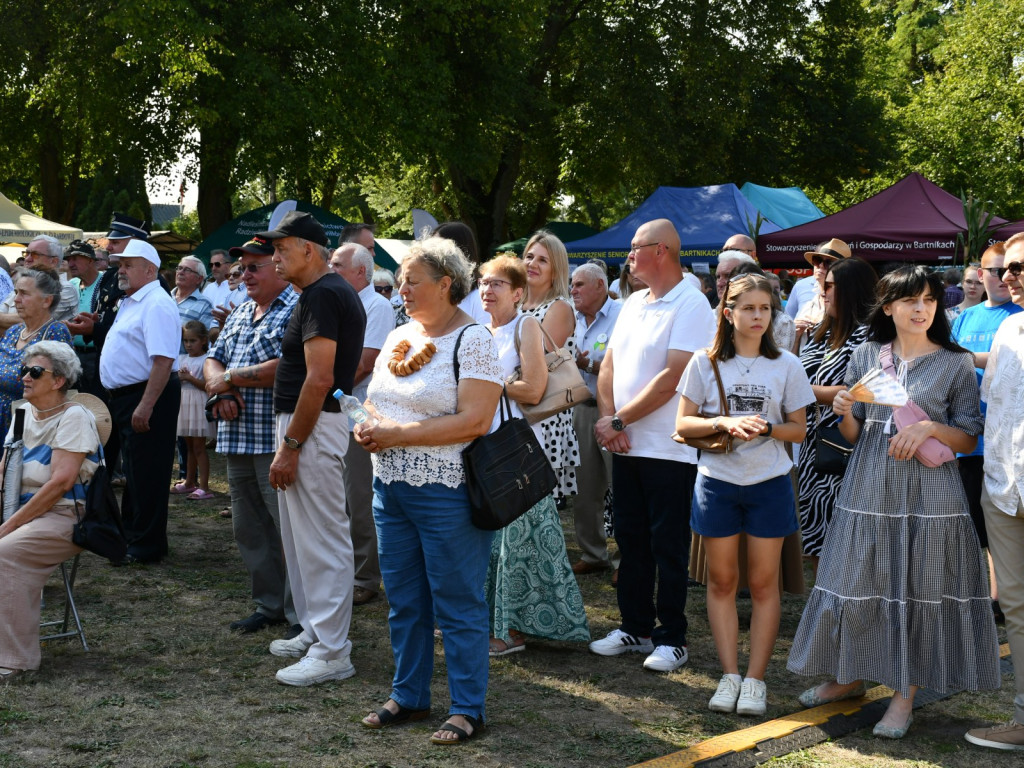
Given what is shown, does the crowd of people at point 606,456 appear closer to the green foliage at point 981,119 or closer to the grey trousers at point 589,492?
the grey trousers at point 589,492

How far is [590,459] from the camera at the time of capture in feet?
24.0

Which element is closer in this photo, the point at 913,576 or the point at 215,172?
the point at 913,576

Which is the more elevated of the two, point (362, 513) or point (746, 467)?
point (746, 467)

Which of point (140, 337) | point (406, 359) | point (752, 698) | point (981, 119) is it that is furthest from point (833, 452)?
point (981, 119)

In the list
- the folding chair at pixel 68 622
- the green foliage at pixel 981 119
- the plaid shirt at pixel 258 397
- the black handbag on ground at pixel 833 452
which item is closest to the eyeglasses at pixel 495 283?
the plaid shirt at pixel 258 397

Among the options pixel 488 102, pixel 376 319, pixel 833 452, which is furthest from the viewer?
pixel 488 102

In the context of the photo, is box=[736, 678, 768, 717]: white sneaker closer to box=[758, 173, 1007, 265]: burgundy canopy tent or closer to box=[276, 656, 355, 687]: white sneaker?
box=[276, 656, 355, 687]: white sneaker

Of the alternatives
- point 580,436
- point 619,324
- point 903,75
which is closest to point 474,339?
point 619,324

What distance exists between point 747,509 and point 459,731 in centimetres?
149

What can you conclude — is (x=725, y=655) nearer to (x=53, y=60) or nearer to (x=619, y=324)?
(x=619, y=324)

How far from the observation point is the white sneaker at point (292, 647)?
5.41 m

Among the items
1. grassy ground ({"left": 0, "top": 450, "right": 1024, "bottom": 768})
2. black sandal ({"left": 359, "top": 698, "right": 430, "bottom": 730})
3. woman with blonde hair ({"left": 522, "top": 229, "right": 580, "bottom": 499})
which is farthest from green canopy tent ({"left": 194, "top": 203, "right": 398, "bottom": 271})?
black sandal ({"left": 359, "top": 698, "right": 430, "bottom": 730})

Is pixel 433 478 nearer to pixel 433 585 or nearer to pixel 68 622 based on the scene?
pixel 433 585

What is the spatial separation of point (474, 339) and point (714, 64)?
2393 centimetres
